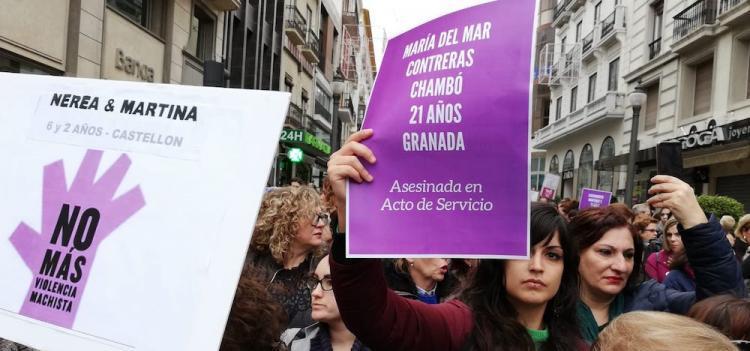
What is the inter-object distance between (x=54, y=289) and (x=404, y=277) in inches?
78.6

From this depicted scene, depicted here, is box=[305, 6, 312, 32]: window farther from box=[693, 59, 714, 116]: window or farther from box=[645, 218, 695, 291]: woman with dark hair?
box=[645, 218, 695, 291]: woman with dark hair

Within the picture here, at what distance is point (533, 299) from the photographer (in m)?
1.92

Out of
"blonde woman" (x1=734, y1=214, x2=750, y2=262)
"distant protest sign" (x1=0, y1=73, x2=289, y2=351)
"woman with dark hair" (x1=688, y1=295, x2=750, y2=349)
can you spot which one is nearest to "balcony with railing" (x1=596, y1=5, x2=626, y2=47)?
"blonde woman" (x1=734, y1=214, x2=750, y2=262)

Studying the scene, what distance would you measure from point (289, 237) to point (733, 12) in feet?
51.8

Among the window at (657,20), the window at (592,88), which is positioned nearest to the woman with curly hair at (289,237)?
Result: the window at (657,20)

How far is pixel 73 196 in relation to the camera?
1.48 meters

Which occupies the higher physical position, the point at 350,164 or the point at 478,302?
the point at 350,164

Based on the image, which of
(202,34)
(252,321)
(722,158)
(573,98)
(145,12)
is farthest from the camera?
(573,98)

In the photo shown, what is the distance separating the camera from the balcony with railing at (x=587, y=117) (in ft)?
77.4

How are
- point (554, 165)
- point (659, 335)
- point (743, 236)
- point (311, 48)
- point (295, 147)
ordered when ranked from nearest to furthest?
point (659, 335) < point (743, 236) < point (295, 147) < point (311, 48) < point (554, 165)

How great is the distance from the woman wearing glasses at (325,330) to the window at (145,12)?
9.68 meters

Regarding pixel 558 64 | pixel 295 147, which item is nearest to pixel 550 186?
pixel 295 147

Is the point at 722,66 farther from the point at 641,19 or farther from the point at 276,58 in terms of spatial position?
the point at 276,58

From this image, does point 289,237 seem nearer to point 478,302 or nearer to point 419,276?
point 419,276
